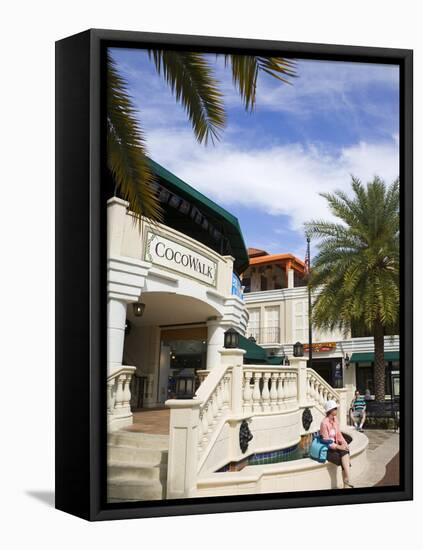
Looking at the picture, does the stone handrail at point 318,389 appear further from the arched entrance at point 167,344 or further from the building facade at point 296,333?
the arched entrance at point 167,344

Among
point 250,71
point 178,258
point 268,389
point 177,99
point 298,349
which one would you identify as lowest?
point 268,389

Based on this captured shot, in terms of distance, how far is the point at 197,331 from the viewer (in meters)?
10.4

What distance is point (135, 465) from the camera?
32.0 ft

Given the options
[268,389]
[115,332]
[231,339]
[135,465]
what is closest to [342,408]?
[268,389]

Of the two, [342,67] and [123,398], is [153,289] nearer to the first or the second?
[123,398]

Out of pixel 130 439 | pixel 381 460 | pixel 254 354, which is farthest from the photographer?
pixel 381 460

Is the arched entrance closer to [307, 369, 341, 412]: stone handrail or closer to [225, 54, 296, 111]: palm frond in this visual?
[307, 369, 341, 412]: stone handrail

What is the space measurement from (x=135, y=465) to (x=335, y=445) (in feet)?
7.69

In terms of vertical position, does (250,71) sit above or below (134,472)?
above

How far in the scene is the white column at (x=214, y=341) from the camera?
33.7ft

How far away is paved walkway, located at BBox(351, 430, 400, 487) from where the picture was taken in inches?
433

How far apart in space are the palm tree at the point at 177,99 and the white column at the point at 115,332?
2.94ft

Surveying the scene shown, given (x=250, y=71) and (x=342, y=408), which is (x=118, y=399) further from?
(x=250, y=71)

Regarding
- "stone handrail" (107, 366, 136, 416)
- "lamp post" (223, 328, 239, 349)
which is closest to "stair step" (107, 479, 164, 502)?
"stone handrail" (107, 366, 136, 416)
